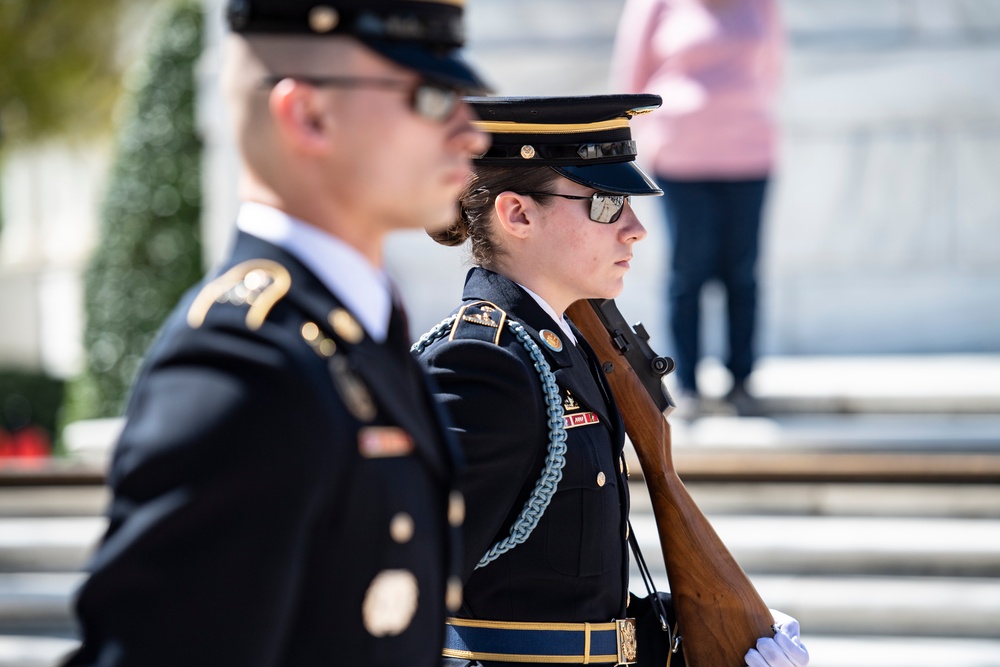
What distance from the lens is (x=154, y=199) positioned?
882 cm

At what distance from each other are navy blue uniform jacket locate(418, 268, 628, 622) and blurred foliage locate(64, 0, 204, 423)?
6863 mm

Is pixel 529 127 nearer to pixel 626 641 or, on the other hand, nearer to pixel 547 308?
pixel 547 308

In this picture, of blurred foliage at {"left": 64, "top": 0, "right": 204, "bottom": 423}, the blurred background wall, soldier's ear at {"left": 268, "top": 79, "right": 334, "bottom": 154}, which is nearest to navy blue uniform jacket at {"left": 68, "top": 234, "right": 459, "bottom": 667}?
soldier's ear at {"left": 268, "top": 79, "right": 334, "bottom": 154}

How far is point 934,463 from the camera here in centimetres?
487

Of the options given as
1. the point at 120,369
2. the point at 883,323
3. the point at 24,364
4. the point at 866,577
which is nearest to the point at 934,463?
the point at 866,577

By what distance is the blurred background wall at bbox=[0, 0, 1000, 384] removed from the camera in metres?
6.71

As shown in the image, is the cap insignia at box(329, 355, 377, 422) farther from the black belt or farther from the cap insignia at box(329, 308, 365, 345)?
the black belt

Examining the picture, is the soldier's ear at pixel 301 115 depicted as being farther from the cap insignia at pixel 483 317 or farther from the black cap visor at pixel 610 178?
the black cap visor at pixel 610 178

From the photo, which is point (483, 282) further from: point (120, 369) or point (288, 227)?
point (120, 369)

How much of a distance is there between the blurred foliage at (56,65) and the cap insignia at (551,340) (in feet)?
49.5

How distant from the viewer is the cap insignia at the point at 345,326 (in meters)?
1.29

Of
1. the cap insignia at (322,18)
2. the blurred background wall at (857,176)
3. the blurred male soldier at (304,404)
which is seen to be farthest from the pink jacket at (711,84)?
the cap insignia at (322,18)

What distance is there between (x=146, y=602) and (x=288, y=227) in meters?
0.39

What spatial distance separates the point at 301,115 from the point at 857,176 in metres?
5.94
